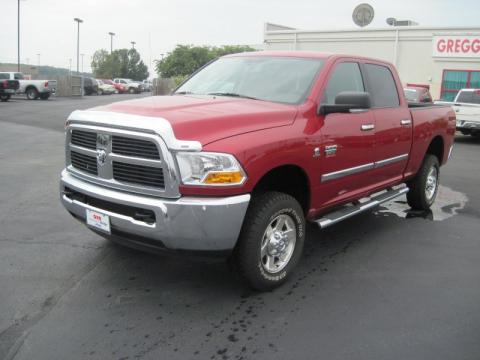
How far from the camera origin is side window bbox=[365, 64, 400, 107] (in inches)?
212

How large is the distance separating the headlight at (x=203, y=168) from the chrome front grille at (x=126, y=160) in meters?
0.08

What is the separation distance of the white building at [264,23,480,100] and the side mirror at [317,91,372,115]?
23.1 meters

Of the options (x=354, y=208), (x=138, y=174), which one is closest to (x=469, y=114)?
(x=354, y=208)

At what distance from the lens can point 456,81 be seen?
25.4 m

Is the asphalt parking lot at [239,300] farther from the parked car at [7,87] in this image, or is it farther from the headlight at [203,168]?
the parked car at [7,87]

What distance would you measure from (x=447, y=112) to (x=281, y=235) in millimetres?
4005

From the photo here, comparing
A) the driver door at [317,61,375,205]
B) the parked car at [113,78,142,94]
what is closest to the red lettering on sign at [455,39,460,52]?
the driver door at [317,61,375,205]

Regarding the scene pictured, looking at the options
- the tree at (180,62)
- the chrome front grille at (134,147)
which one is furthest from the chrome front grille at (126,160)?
the tree at (180,62)

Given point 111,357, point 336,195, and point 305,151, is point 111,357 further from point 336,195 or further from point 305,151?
point 336,195

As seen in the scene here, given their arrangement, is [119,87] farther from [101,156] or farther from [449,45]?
[101,156]

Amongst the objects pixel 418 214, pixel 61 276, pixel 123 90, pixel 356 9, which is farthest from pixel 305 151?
pixel 123 90

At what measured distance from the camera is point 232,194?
3465 millimetres

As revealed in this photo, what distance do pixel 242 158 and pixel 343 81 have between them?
190cm

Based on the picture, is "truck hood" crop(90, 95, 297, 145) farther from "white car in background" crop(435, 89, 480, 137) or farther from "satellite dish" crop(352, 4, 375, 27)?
"satellite dish" crop(352, 4, 375, 27)
